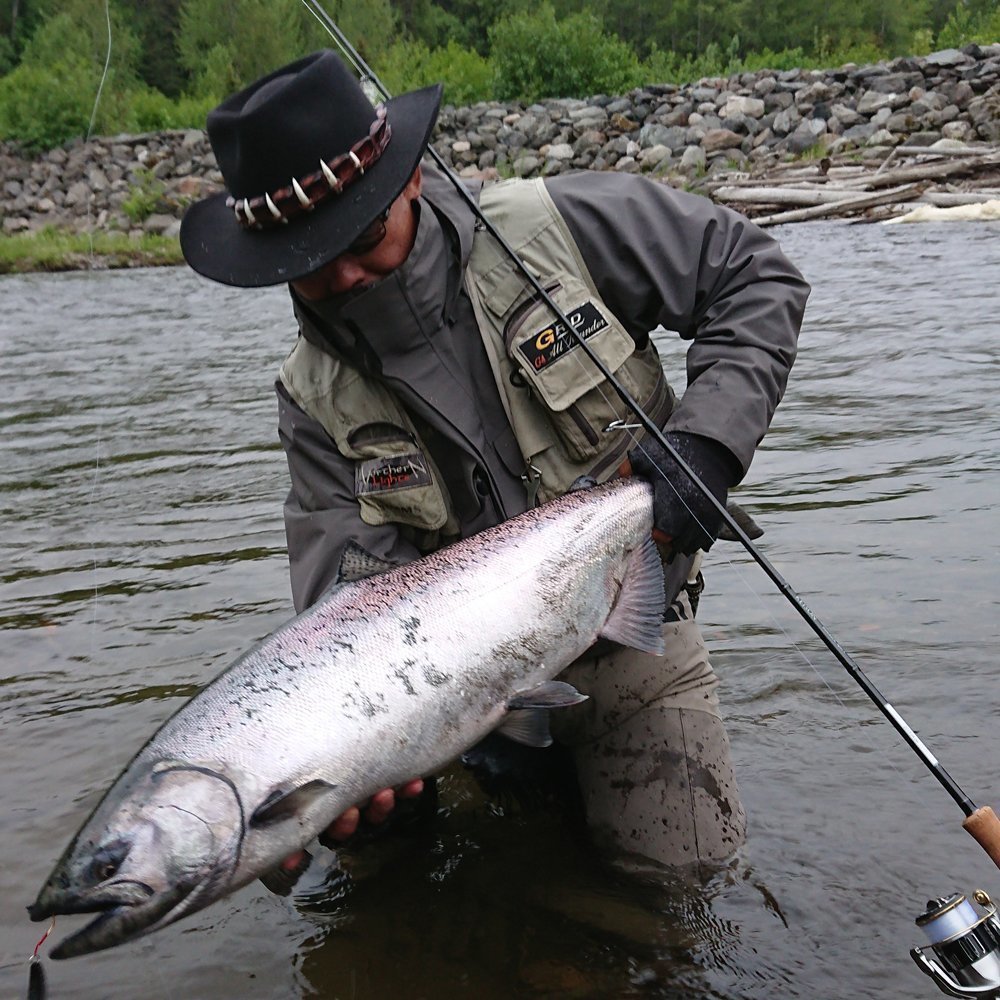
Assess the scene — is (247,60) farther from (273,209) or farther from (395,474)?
(273,209)

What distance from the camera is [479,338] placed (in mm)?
3033

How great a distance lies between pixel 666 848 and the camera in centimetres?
288

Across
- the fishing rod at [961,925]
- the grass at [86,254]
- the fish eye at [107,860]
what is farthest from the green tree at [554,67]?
the fish eye at [107,860]

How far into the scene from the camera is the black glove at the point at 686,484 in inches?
106

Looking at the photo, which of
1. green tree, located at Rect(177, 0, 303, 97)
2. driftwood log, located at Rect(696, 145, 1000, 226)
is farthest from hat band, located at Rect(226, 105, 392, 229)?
green tree, located at Rect(177, 0, 303, 97)

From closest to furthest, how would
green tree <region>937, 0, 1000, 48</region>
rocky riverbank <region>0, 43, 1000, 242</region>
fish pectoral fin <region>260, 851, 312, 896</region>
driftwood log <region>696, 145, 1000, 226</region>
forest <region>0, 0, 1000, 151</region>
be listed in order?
fish pectoral fin <region>260, 851, 312, 896</region> → driftwood log <region>696, 145, 1000, 226</region> → rocky riverbank <region>0, 43, 1000, 242</region> → forest <region>0, 0, 1000, 151</region> → green tree <region>937, 0, 1000, 48</region>

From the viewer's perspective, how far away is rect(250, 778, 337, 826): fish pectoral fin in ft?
7.06

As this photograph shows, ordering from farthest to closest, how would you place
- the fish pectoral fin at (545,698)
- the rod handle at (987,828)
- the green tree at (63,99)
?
the green tree at (63,99) < the fish pectoral fin at (545,698) < the rod handle at (987,828)

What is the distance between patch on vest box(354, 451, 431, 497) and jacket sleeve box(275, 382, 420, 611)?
9 centimetres

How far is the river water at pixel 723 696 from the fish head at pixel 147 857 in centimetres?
67

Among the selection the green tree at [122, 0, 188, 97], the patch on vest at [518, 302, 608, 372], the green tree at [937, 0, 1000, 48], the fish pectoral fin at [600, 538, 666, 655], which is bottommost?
the green tree at [937, 0, 1000, 48]

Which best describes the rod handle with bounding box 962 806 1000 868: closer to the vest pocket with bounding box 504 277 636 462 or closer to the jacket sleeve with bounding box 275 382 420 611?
the vest pocket with bounding box 504 277 636 462

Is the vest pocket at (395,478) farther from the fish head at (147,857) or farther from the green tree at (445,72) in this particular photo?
the green tree at (445,72)

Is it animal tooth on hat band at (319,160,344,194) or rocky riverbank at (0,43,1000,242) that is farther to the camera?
rocky riverbank at (0,43,1000,242)
